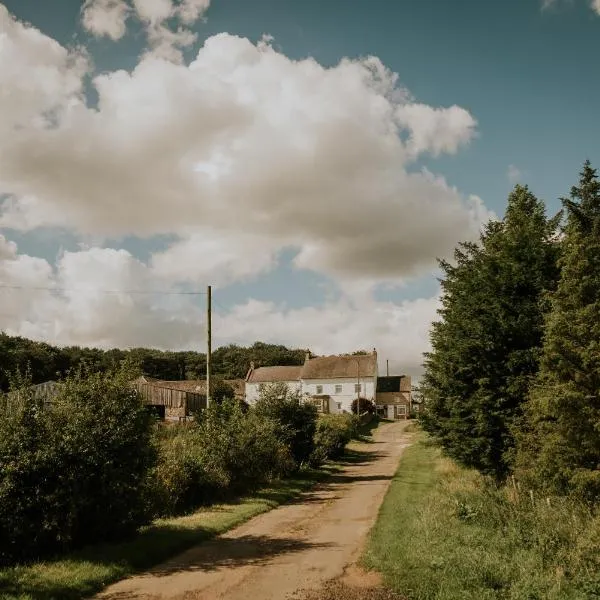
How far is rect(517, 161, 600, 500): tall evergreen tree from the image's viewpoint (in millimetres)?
15471

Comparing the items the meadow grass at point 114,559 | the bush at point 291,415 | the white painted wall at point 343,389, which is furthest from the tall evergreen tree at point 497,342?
the white painted wall at point 343,389

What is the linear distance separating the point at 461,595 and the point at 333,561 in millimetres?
3710

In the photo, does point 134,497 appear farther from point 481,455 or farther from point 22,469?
point 481,455

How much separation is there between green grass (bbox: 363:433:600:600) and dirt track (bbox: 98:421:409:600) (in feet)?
2.63

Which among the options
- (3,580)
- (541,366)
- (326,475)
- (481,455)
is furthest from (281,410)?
(3,580)

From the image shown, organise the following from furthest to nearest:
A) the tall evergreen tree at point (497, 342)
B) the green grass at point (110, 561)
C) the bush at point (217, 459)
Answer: the tall evergreen tree at point (497, 342), the bush at point (217, 459), the green grass at point (110, 561)

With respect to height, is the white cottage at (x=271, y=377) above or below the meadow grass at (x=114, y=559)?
above

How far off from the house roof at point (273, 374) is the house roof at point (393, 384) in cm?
1538

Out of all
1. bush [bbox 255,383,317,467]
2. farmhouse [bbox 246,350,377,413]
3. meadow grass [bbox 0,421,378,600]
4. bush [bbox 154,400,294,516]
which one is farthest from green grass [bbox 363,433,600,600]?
farmhouse [bbox 246,350,377,413]

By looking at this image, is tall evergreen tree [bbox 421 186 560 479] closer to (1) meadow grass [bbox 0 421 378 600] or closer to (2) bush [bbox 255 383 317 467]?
(2) bush [bbox 255 383 317 467]

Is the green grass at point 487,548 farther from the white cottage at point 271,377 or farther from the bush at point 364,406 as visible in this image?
the white cottage at point 271,377

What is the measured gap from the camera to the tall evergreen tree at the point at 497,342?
19.7 m

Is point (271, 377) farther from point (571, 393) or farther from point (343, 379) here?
point (571, 393)

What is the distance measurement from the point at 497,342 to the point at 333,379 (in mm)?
58123
